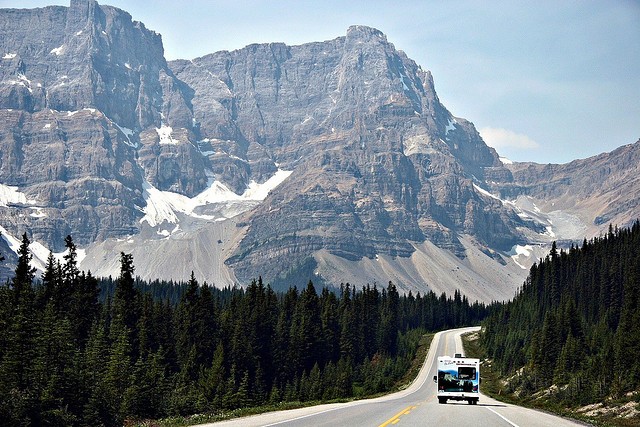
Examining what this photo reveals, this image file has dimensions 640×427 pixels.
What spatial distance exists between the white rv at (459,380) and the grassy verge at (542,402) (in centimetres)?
633

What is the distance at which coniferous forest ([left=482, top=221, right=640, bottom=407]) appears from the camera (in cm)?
8512

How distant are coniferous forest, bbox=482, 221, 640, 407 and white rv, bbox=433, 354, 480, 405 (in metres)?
17.4

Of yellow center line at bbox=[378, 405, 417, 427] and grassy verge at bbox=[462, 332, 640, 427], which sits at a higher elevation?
yellow center line at bbox=[378, 405, 417, 427]

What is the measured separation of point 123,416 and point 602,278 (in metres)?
112

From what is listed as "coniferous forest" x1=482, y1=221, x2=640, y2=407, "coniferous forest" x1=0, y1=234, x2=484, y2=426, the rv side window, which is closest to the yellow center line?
the rv side window

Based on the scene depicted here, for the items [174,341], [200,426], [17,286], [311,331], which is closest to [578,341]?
[311,331]

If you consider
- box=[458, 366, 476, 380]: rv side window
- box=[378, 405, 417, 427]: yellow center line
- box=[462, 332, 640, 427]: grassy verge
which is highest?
box=[458, 366, 476, 380]: rv side window

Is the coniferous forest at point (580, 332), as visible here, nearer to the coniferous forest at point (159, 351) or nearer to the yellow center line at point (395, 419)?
the coniferous forest at point (159, 351)

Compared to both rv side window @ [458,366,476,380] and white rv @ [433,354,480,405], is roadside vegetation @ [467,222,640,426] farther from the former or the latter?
rv side window @ [458,366,476,380]

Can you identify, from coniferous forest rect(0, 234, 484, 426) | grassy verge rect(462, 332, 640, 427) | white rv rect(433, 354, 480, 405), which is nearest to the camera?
grassy verge rect(462, 332, 640, 427)

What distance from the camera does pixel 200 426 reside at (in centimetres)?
3894

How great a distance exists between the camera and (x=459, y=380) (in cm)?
6212

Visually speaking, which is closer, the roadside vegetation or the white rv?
the white rv

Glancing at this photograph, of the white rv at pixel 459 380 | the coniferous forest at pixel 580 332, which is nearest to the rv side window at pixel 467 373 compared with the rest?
the white rv at pixel 459 380
